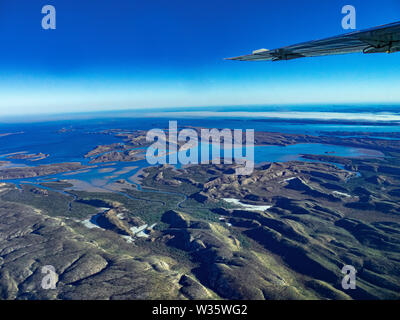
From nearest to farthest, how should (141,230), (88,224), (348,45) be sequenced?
(348,45), (141,230), (88,224)

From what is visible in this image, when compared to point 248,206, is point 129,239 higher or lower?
lower

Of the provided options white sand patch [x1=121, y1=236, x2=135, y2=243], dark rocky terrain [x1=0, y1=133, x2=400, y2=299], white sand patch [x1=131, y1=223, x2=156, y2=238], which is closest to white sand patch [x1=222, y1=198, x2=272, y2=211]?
dark rocky terrain [x1=0, y1=133, x2=400, y2=299]

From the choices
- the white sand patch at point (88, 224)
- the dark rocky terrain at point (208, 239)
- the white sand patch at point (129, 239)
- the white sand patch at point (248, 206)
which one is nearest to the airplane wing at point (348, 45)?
the dark rocky terrain at point (208, 239)

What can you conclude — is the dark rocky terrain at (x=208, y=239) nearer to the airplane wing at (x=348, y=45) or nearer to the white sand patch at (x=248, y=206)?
the white sand patch at (x=248, y=206)

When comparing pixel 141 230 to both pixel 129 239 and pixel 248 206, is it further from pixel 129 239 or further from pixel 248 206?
pixel 248 206

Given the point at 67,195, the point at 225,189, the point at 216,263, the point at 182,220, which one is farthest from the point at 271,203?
the point at 67,195

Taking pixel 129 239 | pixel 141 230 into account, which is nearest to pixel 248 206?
pixel 141 230

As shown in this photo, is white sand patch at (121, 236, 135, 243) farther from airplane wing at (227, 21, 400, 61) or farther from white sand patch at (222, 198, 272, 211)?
airplane wing at (227, 21, 400, 61)

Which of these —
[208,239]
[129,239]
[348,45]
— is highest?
[348,45]
